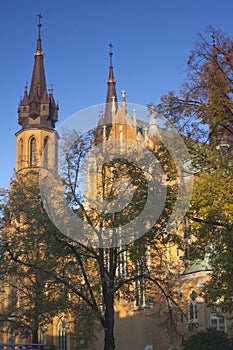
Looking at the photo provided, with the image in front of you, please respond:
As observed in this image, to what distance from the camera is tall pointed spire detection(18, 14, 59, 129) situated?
66.4 meters

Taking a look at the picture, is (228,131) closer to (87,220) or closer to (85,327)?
(87,220)

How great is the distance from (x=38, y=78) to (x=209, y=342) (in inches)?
2073

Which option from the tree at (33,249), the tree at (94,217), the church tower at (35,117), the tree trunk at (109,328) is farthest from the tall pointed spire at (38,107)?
the tree trunk at (109,328)

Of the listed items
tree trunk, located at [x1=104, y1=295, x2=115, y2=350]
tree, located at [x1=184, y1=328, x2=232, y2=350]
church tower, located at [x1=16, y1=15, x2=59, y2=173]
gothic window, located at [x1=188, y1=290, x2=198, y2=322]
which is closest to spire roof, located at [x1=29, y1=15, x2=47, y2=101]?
church tower, located at [x1=16, y1=15, x2=59, y2=173]

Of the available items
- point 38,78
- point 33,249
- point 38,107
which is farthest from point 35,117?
point 33,249

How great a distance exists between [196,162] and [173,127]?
1615 mm

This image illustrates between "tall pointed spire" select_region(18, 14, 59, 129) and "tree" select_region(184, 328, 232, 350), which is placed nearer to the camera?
"tree" select_region(184, 328, 232, 350)

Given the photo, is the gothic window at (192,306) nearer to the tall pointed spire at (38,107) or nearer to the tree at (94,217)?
the tree at (94,217)

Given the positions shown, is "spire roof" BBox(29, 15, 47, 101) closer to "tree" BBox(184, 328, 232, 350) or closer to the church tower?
the church tower

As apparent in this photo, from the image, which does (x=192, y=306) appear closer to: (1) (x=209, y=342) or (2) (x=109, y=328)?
(1) (x=209, y=342)

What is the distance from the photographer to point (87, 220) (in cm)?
2248

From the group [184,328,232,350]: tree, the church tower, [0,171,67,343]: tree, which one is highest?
the church tower

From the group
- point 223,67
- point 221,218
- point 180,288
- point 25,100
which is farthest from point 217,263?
point 25,100

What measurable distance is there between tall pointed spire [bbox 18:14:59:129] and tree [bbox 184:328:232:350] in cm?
4768
